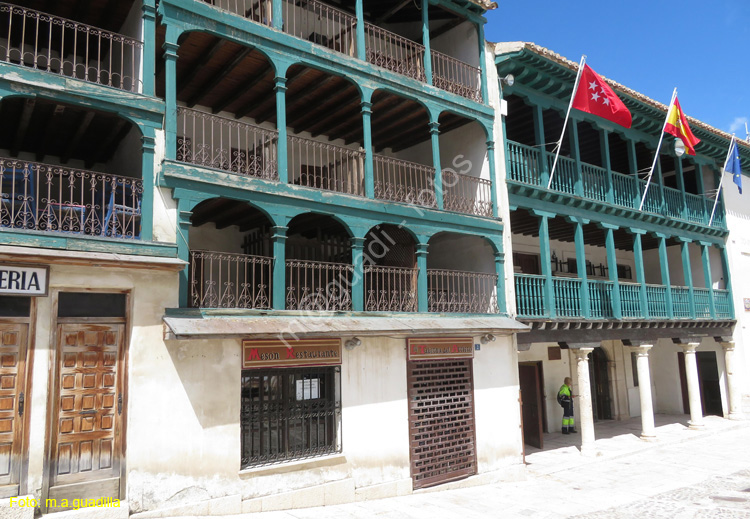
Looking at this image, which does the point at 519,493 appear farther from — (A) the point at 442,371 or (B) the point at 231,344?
(B) the point at 231,344

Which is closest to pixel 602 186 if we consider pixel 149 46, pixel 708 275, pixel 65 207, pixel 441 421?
pixel 708 275

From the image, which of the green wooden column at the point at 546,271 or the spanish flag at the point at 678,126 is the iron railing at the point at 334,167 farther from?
the spanish flag at the point at 678,126

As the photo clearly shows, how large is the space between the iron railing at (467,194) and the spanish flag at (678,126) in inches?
238

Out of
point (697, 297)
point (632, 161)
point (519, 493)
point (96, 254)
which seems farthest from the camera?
point (697, 297)

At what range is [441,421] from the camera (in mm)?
11461

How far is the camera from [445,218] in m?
12.2

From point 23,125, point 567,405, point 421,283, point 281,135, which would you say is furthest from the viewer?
point 567,405

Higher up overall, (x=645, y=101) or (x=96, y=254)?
(x=645, y=101)

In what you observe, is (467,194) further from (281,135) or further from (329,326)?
(329,326)

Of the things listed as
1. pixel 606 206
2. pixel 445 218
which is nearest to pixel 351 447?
pixel 445 218

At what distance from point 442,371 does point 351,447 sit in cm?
261

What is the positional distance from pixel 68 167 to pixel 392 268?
5821 millimetres

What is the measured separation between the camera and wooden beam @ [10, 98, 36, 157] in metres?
8.48

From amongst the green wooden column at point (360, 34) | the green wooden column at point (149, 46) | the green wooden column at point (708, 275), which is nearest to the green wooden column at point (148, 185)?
the green wooden column at point (149, 46)
